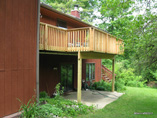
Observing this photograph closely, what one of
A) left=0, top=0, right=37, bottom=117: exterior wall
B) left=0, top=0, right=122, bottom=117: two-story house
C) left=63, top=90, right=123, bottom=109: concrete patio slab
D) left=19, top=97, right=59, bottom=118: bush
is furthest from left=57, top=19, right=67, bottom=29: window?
left=19, top=97, right=59, bottom=118: bush

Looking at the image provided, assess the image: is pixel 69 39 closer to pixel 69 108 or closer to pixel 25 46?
pixel 25 46

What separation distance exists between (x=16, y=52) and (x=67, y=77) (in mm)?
6612

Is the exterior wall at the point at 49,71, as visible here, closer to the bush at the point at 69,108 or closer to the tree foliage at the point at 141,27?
the bush at the point at 69,108

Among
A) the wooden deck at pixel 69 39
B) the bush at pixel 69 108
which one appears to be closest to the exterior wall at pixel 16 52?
the wooden deck at pixel 69 39

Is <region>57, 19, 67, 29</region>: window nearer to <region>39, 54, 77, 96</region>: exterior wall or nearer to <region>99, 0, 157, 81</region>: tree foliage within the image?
<region>39, 54, 77, 96</region>: exterior wall

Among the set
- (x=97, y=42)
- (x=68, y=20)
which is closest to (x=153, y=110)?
(x=97, y=42)

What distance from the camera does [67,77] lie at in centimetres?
1186

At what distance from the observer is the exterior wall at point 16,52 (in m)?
5.14

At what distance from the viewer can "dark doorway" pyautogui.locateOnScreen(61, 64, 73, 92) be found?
447 inches

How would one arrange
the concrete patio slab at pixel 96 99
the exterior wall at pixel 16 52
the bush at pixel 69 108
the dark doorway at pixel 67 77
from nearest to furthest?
the exterior wall at pixel 16 52 < the bush at pixel 69 108 < the concrete patio slab at pixel 96 99 < the dark doorway at pixel 67 77

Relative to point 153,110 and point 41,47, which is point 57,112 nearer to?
point 41,47

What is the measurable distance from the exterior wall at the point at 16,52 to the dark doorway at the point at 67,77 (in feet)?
16.8

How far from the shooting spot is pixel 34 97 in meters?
6.25

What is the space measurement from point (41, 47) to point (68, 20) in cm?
565
